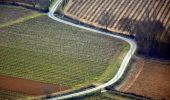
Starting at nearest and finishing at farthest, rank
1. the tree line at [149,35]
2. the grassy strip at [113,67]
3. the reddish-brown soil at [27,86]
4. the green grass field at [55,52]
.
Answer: the reddish-brown soil at [27,86] < the grassy strip at [113,67] < the green grass field at [55,52] < the tree line at [149,35]

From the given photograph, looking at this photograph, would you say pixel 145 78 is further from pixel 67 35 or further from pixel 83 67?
pixel 67 35

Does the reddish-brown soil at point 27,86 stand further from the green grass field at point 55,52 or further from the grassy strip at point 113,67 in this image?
the grassy strip at point 113,67

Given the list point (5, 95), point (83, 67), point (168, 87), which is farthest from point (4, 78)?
point (168, 87)

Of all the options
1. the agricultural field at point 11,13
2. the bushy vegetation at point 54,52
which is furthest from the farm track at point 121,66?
the agricultural field at point 11,13

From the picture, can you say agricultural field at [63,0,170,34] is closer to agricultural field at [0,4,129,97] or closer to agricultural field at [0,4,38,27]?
agricultural field at [0,4,129,97]

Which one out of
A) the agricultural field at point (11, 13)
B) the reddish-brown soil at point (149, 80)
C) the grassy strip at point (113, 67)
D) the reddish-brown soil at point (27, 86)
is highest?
the reddish-brown soil at point (149, 80)

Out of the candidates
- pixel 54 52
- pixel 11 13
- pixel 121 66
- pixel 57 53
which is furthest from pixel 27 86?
pixel 11 13

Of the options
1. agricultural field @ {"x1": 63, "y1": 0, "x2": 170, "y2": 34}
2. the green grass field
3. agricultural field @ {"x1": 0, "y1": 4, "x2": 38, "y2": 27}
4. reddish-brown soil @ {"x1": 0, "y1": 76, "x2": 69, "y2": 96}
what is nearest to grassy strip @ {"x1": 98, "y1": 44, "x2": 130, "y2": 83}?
the green grass field
